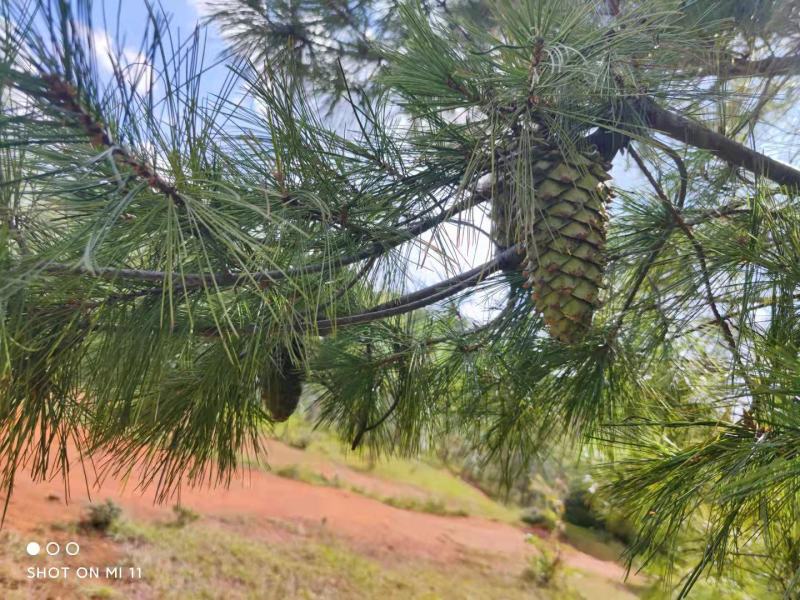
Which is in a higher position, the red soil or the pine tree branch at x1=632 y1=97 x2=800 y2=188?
the pine tree branch at x1=632 y1=97 x2=800 y2=188

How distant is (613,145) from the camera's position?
597 mm

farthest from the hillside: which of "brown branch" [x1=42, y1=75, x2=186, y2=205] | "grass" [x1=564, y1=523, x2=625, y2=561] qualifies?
"brown branch" [x1=42, y1=75, x2=186, y2=205]

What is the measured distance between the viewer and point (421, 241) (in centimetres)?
54

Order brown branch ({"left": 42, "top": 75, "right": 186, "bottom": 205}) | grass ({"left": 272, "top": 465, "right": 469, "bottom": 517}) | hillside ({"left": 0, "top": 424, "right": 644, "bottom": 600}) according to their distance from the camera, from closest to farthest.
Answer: brown branch ({"left": 42, "top": 75, "right": 186, "bottom": 205}) < hillside ({"left": 0, "top": 424, "right": 644, "bottom": 600}) < grass ({"left": 272, "top": 465, "right": 469, "bottom": 517})

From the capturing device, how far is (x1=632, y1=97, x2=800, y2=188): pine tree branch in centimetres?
61

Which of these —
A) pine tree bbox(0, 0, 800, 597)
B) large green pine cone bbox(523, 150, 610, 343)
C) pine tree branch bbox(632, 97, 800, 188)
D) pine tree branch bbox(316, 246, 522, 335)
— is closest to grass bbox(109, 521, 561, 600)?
pine tree bbox(0, 0, 800, 597)

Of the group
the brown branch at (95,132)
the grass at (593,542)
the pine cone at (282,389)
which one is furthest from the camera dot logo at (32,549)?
the grass at (593,542)

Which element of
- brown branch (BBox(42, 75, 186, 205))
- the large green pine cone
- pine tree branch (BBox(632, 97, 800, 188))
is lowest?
brown branch (BBox(42, 75, 186, 205))

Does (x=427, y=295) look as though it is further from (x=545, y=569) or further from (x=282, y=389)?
(x=545, y=569)

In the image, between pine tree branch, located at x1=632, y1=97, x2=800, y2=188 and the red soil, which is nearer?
pine tree branch, located at x1=632, y1=97, x2=800, y2=188

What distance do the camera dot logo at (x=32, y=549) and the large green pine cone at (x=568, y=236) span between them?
1.82 metres

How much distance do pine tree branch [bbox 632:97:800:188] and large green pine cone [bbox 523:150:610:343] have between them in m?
0.14

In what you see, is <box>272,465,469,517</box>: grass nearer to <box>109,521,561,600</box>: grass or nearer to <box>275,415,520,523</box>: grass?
<box>275,415,520,523</box>: grass

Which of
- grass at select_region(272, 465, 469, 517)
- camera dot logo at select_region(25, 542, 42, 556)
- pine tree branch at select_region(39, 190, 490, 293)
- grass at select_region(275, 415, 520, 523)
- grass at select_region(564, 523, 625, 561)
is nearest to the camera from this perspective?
pine tree branch at select_region(39, 190, 490, 293)
